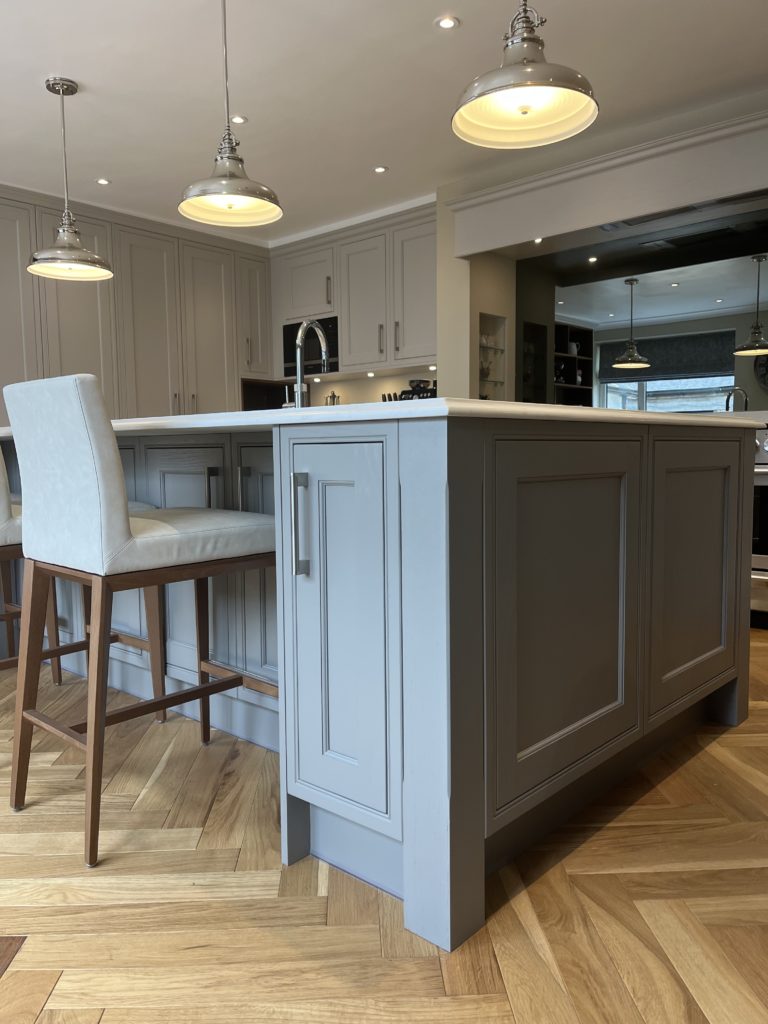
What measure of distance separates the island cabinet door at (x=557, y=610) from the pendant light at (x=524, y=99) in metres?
0.96

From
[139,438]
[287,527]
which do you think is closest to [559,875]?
[287,527]

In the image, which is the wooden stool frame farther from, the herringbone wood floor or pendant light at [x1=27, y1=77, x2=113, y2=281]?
pendant light at [x1=27, y1=77, x2=113, y2=281]

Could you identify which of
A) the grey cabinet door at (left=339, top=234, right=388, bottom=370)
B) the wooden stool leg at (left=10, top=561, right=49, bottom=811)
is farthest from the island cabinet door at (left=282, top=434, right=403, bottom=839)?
the grey cabinet door at (left=339, top=234, right=388, bottom=370)

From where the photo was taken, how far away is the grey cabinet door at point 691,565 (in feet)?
5.82

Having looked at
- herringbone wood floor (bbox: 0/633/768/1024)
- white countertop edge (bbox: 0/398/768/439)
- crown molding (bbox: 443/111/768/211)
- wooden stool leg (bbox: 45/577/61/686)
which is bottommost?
herringbone wood floor (bbox: 0/633/768/1024)

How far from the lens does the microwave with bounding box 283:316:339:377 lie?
532 cm

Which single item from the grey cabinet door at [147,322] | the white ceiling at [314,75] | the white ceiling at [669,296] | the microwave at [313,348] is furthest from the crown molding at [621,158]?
the grey cabinet door at [147,322]

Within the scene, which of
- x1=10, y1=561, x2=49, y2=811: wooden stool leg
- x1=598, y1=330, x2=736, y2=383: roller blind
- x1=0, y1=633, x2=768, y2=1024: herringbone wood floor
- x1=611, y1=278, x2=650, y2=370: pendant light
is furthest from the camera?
x1=611, y1=278, x2=650, y2=370: pendant light

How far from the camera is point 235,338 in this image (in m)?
5.55

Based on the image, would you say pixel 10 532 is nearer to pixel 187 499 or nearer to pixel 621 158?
pixel 187 499

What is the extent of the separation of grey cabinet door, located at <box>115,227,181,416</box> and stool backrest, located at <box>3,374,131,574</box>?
3.39 metres

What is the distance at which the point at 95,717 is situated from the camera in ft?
5.03

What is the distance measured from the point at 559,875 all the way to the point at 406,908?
35 cm

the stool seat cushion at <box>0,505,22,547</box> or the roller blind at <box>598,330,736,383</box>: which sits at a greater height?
the roller blind at <box>598,330,736,383</box>
